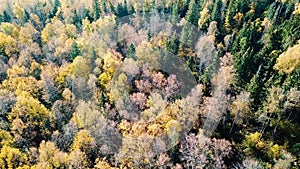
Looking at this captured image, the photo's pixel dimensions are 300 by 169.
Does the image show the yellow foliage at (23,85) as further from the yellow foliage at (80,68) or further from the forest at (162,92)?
the yellow foliage at (80,68)

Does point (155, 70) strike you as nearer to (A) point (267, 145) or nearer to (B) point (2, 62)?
(A) point (267, 145)

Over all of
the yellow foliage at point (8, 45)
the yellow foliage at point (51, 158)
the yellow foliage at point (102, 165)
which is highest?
the yellow foliage at point (8, 45)

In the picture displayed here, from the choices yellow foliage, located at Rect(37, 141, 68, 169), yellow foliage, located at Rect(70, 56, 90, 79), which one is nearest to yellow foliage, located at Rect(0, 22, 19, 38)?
yellow foliage, located at Rect(70, 56, 90, 79)

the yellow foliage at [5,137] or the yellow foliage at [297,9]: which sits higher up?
the yellow foliage at [297,9]

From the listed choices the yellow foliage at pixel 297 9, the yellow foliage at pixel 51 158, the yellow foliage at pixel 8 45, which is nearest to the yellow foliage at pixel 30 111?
the yellow foliage at pixel 51 158

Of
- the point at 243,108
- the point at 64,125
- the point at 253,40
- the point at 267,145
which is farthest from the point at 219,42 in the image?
the point at 64,125

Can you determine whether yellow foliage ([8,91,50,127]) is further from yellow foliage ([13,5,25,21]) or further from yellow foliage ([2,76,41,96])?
yellow foliage ([13,5,25,21])
